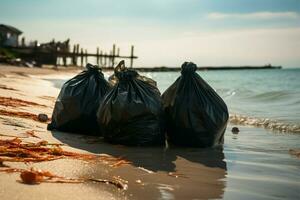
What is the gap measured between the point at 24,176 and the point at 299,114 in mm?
7367

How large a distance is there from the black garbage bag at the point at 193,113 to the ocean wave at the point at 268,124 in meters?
2.63

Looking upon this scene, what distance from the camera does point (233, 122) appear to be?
311 inches

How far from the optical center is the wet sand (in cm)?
257

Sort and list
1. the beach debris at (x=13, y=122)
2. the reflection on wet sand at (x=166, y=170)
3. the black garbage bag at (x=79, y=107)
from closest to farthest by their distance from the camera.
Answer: the reflection on wet sand at (x=166, y=170), the beach debris at (x=13, y=122), the black garbage bag at (x=79, y=107)

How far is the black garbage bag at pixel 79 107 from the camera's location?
16.0ft

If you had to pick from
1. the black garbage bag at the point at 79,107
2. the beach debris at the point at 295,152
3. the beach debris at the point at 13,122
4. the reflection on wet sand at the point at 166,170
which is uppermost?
the black garbage bag at the point at 79,107

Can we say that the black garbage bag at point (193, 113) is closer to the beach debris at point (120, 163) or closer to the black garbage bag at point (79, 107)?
the black garbage bag at point (79, 107)

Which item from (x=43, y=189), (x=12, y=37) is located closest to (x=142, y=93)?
(x=43, y=189)

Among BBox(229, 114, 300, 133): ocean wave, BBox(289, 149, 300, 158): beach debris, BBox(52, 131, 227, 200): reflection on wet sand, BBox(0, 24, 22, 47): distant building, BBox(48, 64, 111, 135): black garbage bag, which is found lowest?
BBox(229, 114, 300, 133): ocean wave

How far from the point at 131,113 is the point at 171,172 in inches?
41.8

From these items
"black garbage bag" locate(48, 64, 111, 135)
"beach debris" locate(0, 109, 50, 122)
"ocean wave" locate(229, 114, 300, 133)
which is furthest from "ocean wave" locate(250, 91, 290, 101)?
"black garbage bag" locate(48, 64, 111, 135)

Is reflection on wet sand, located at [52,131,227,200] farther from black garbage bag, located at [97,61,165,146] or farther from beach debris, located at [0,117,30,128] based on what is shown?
beach debris, located at [0,117,30,128]

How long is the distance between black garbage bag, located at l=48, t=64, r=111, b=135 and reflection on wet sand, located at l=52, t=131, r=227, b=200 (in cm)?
19

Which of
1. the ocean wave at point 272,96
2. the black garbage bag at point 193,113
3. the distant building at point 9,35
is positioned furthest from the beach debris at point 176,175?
the distant building at point 9,35
